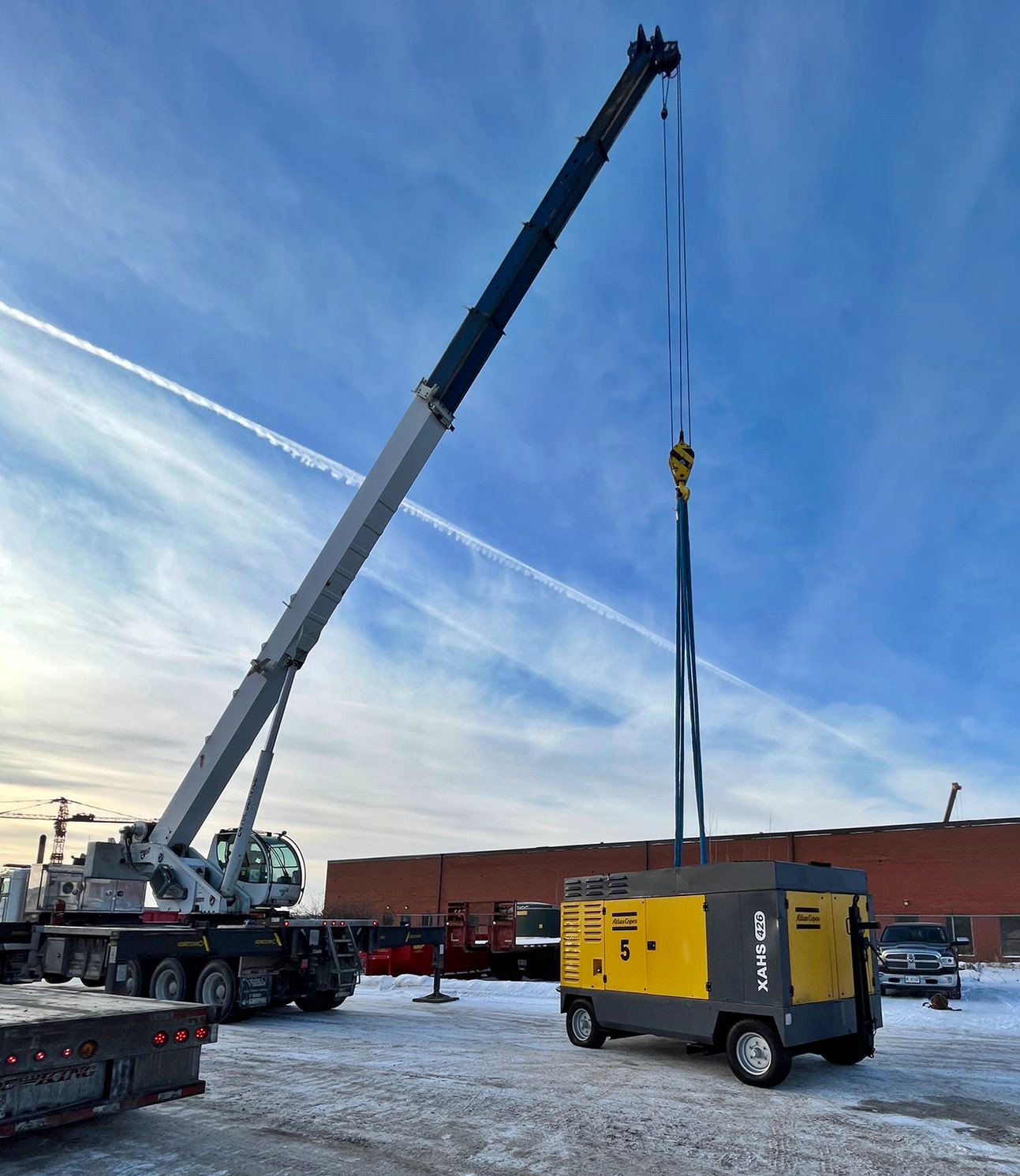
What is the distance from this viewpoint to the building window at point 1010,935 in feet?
109

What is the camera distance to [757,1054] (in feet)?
30.7

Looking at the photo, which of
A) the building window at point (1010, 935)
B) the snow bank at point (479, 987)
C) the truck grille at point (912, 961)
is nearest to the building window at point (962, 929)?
the building window at point (1010, 935)

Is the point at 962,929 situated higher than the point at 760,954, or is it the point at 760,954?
the point at 760,954

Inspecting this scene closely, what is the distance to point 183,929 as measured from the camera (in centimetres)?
1398

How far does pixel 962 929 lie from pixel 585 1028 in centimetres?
2851

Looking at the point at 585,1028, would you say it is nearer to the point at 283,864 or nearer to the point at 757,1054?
the point at 757,1054

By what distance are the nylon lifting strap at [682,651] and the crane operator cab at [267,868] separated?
7531 mm

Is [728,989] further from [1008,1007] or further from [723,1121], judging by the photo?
[1008,1007]

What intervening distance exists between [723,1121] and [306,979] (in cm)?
921

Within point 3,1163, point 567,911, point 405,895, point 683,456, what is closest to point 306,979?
point 567,911

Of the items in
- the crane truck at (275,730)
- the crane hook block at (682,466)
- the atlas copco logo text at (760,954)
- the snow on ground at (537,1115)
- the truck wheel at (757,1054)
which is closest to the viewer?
the snow on ground at (537,1115)

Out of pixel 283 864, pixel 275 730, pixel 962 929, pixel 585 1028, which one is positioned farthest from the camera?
pixel 962 929

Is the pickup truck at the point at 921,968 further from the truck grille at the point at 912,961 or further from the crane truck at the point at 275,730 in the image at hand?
the crane truck at the point at 275,730

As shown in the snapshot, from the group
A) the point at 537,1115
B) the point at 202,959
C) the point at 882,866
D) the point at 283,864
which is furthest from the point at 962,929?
the point at 537,1115
